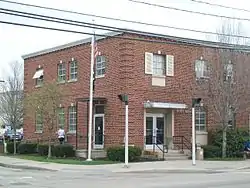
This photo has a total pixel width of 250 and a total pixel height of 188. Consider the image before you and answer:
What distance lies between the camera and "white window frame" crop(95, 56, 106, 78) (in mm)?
34534

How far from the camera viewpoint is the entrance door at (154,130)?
33625 mm

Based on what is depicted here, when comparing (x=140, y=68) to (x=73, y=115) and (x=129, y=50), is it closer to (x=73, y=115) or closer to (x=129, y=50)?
(x=129, y=50)

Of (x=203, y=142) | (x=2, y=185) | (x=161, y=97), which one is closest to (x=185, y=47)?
(x=161, y=97)

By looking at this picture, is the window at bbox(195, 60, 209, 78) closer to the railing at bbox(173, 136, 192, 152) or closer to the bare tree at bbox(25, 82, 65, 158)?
the railing at bbox(173, 136, 192, 152)

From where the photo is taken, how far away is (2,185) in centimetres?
1759

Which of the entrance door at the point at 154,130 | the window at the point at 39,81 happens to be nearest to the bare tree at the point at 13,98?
the window at the point at 39,81

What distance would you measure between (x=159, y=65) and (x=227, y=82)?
503cm

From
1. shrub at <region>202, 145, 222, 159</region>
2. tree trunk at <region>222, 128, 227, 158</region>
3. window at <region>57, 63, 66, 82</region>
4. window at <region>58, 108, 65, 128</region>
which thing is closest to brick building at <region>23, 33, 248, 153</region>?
window at <region>58, 108, 65, 128</region>

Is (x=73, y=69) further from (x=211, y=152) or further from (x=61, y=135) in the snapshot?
(x=211, y=152)

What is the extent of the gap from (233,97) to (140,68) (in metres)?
6.02

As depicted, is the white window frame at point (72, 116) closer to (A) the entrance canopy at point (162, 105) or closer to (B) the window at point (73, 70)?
(B) the window at point (73, 70)

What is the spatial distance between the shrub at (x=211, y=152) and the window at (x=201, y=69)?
14.8 feet

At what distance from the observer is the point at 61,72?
1549 inches

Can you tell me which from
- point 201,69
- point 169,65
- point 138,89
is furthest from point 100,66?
point 201,69
